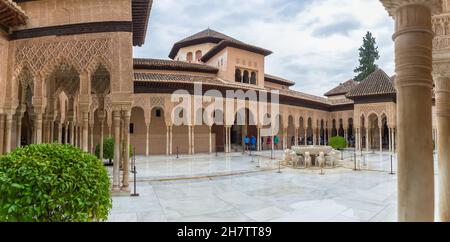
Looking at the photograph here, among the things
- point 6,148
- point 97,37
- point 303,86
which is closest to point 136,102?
point 6,148

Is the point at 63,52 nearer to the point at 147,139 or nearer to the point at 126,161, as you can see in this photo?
the point at 126,161

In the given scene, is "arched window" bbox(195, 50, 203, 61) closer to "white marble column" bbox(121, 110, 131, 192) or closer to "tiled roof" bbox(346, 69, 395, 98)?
"tiled roof" bbox(346, 69, 395, 98)

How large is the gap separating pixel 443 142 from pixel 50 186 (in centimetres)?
521

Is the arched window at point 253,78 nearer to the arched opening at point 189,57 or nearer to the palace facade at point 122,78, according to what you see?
the palace facade at point 122,78

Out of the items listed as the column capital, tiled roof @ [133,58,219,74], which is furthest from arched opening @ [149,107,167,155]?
the column capital

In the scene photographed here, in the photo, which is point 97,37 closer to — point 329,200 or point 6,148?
point 6,148

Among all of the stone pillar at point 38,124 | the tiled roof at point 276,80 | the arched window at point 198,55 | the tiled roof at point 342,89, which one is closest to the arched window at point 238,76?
the arched window at point 198,55

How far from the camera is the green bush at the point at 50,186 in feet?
9.10

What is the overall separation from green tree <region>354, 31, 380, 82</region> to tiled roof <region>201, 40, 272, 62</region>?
2293 centimetres

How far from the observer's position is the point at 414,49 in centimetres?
244

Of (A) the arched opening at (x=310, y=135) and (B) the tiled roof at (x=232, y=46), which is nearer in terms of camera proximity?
(B) the tiled roof at (x=232, y=46)

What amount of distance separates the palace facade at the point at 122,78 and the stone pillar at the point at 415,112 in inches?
0.5

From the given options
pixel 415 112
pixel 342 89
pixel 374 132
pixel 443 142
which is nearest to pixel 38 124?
pixel 415 112
